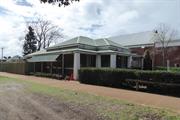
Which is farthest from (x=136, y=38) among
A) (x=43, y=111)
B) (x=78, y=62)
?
(x=43, y=111)

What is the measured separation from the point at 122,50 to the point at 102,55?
4023 millimetres

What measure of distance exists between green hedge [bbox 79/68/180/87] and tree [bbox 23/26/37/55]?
5827 cm

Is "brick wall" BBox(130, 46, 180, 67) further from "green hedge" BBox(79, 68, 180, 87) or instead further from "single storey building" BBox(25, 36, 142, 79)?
"green hedge" BBox(79, 68, 180, 87)

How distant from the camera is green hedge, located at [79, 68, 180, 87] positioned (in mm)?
16859

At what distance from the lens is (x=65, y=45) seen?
114 feet

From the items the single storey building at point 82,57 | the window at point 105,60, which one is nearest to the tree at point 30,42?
the single storey building at point 82,57

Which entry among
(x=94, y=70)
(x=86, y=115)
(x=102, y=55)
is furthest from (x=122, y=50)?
(x=86, y=115)

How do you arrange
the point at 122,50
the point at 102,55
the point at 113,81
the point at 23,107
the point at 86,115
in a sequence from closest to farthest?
the point at 86,115
the point at 23,107
the point at 113,81
the point at 102,55
the point at 122,50

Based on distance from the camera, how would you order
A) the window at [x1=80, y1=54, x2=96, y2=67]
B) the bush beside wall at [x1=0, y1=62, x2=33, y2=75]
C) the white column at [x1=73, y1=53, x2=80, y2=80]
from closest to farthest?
the white column at [x1=73, y1=53, x2=80, y2=80] < the window at [x1=80, y1=54, x2=96, y2=67] < the bush beside wall at [x1=0, y1=62, x2=33, y2=75]

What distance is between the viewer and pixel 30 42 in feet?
269

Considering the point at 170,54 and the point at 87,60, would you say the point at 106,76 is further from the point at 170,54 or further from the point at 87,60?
the point at 170,54

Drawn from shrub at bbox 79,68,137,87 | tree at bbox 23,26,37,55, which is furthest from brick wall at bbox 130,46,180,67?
tree at bbox 23,26,37,55

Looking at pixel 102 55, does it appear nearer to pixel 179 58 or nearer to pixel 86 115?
pixel 179 58

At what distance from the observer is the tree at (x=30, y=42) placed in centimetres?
8070
